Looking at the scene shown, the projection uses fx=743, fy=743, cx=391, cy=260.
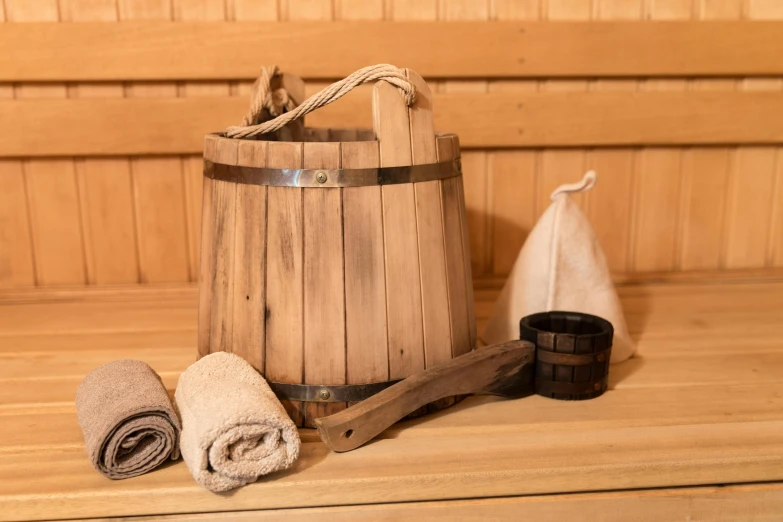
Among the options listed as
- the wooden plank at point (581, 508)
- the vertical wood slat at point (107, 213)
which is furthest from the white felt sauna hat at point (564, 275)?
the vertical wood slat at point (107, 213)

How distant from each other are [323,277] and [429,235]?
0.18 metres

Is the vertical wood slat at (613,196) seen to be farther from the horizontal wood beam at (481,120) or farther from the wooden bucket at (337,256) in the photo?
the wooden bucket at (337,256)

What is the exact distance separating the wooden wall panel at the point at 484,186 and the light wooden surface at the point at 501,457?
0.42m

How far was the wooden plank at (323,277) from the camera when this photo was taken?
1.12m

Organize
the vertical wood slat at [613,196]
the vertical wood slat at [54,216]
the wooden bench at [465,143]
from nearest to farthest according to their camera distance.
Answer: the wooden bench at [465,143] → the vertical wood slat at [54,216] → the vertical wood slat at [613,196]

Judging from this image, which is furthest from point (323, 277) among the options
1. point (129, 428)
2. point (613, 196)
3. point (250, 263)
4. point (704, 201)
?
point (704, 201)

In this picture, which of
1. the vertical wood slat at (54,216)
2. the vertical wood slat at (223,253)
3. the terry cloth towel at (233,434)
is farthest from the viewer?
the vertical wood slat at (54,216)

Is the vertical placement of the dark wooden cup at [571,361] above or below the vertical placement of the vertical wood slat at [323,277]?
below

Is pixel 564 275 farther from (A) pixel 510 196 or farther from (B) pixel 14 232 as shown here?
(B) pixel 14 232

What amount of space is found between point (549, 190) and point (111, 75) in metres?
1.11

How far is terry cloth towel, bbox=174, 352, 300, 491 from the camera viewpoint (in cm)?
98

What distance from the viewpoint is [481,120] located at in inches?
72.2

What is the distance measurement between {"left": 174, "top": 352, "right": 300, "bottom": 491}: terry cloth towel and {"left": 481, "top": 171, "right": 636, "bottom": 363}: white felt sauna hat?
1.93 feet

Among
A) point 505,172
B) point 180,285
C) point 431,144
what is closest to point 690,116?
point 505,172
